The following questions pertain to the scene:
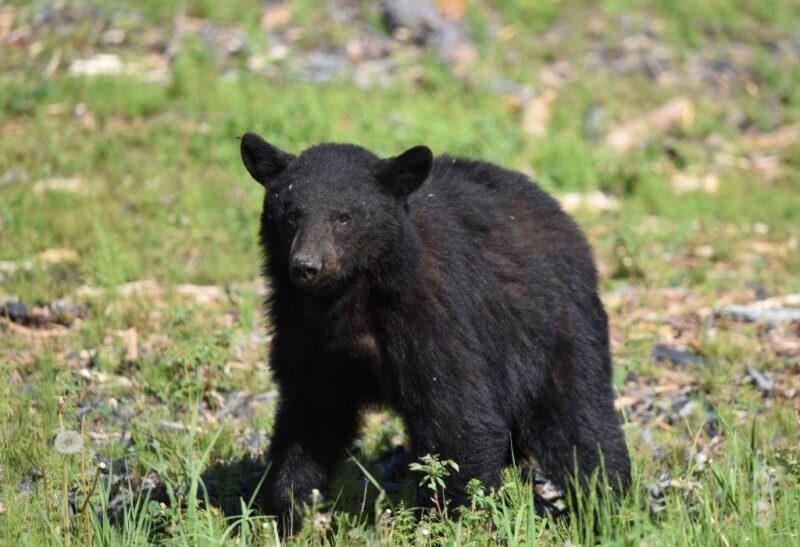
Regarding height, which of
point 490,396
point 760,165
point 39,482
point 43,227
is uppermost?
point 490,396

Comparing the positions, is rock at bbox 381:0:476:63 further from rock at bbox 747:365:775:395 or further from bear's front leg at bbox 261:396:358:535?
bear's front leg at bbox 261:396:358:535

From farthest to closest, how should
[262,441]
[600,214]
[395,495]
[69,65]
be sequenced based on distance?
[69,65], [600,214], [262,441], [395,495]

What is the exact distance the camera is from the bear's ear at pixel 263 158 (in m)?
5.10

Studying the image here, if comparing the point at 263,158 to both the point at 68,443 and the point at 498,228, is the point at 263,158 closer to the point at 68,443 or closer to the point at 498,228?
the point at 498,228

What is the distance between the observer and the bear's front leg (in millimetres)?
5043

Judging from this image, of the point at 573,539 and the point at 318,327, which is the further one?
the point at 318,327

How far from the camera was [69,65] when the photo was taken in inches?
468

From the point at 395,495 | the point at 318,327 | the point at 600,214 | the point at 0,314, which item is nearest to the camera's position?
the point at 318,327

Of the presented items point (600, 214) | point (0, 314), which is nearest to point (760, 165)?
point (600, 214)

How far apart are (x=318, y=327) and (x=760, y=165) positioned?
8.49m

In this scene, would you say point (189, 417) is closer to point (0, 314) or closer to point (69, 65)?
point (0, 314)

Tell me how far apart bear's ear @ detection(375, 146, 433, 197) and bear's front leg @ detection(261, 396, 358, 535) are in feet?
3.30

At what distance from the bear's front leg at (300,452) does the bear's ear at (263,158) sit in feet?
3.32

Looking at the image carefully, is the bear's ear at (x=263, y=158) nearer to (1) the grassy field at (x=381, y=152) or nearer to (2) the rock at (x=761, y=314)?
(1) the grassy field at (x=381, y=152)
